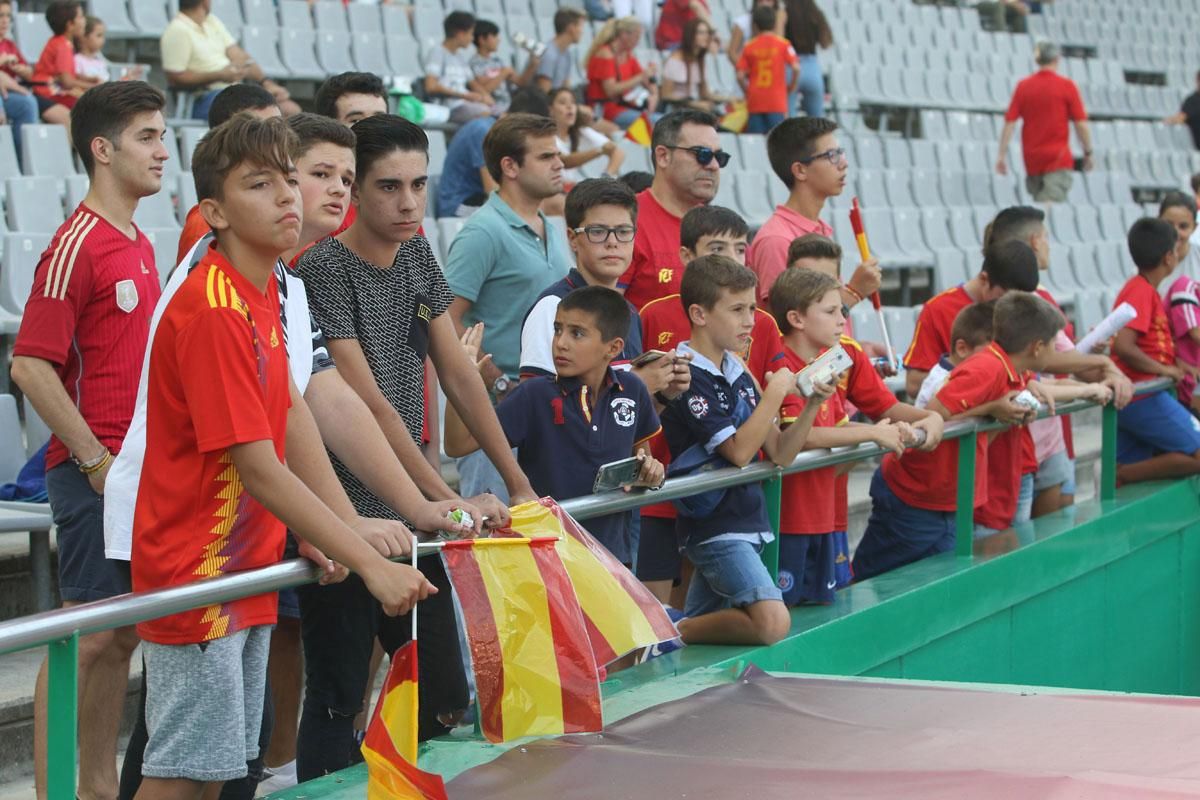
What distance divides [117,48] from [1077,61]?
13.0 m

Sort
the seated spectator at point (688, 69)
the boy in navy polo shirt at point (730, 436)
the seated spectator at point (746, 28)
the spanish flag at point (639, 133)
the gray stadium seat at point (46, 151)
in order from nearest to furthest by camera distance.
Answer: the boy in navy polo shirt at point (730, 436), the gray stadium seat at point (46, 151), the spanish flag at point (639, 133), the seated spectator at point (688, 69), the seated spectator at point (746, 28)

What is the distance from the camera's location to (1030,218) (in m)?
6.72

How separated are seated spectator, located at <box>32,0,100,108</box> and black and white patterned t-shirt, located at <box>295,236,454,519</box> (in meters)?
6.50

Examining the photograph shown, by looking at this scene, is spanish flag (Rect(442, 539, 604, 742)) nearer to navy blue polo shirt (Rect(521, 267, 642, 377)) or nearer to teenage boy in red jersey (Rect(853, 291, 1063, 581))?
navy blue polo shirt (Rect(521, 267, 642, 377))

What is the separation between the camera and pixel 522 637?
10.2 feet

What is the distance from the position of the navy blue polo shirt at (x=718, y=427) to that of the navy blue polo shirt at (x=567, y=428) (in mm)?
311

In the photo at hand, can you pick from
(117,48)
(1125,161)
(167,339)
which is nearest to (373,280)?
(167,339)

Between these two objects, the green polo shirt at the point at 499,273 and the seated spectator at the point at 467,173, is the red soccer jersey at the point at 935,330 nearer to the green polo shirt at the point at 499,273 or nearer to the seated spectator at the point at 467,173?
the green polo shirt at the point at 499,273

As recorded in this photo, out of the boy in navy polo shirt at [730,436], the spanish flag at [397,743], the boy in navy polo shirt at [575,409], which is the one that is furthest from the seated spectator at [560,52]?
the spanish flag at [397,743]

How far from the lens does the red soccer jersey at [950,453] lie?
217 inches

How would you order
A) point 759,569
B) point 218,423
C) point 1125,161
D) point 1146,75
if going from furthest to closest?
point 1146,75, point 1125,161, point 759,569, point 218,423

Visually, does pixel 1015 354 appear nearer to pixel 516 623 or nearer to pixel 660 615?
pixel 660 615

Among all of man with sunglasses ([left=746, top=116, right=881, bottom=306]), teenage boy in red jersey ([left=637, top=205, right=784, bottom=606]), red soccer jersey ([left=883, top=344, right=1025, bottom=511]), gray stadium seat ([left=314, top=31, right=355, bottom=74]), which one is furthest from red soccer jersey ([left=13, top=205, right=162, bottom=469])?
gray stadium seat ([left=314, top=31, right=355, bottom=74])

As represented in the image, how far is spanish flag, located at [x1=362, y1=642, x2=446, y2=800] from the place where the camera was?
2.74 meters
